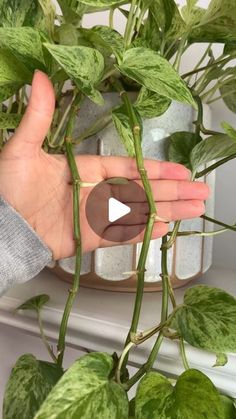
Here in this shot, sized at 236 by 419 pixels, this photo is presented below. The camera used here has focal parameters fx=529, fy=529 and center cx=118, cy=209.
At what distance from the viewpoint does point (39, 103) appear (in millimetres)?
523

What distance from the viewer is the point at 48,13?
57 centimetres

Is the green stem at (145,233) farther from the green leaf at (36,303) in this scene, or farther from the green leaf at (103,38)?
the green leaf at (36,303)

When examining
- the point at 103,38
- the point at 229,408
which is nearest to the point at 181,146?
the point at 103,38

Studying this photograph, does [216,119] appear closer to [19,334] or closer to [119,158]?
[119,158]

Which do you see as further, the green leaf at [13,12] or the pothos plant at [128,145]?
the green leaf at [13,12]

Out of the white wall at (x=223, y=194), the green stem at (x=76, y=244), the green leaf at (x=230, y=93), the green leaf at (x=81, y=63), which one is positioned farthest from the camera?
the white wall at (x=223, y=194)

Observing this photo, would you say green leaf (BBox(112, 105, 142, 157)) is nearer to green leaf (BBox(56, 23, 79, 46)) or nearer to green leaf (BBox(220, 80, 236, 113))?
green leaf (BBox(56, 23, 79, 46))

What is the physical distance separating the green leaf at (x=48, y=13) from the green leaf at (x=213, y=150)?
209mm

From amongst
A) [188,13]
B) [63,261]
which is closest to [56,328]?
[63,261]

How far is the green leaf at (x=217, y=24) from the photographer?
53 cm

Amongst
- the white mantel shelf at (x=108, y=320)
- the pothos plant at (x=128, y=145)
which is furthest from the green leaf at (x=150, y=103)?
the white mantel shelf at (x=108, y=320)

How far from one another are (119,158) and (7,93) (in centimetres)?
15

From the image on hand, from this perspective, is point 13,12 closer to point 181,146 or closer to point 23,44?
point 23,44

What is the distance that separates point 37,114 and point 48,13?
0.41 ft
